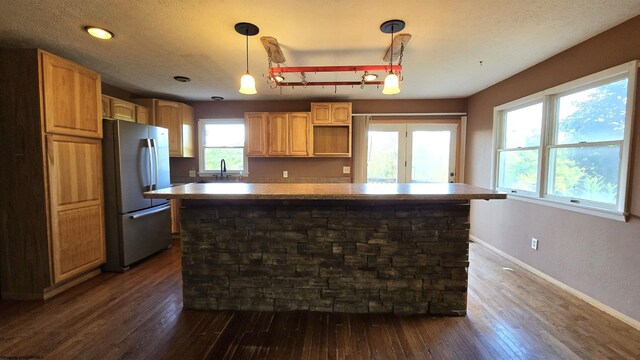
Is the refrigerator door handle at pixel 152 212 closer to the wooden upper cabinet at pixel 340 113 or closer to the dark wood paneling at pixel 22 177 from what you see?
the dark wood paneling at pixel 22 177

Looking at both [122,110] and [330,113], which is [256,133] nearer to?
[330,113]

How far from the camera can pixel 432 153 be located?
436 centimetres

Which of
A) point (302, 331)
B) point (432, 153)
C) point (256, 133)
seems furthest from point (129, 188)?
point (432, 153)

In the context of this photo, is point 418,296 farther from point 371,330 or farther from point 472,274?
point 472,274

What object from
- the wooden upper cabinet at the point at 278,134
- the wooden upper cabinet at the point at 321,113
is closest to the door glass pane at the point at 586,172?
the wooden upper cabinet at the point at 321,113

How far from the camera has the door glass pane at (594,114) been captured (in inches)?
83.1

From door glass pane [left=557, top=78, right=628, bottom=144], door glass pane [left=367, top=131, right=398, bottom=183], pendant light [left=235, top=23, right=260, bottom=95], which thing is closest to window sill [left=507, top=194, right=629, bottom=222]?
door glass pane [left=557, top=78, right=628, bottom=144]

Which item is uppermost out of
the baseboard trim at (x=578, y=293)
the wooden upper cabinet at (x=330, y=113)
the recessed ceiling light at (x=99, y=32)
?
the recessed ceiling light at (x=99, y=32)

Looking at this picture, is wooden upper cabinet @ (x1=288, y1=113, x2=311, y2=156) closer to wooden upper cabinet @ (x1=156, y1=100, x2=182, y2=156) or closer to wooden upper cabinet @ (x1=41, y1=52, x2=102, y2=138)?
wooden upper cabinet @ (x1=156, y1=100, x2=182, y2=156)

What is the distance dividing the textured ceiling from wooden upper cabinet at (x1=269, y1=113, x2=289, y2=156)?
44.2 inches

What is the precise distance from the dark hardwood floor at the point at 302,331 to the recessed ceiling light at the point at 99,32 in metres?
2.35

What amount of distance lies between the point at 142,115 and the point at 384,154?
12.8 ft

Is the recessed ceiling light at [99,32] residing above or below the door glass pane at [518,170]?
above

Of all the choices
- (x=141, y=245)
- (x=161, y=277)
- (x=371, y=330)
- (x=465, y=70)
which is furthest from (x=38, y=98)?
(x=465, y=70)
